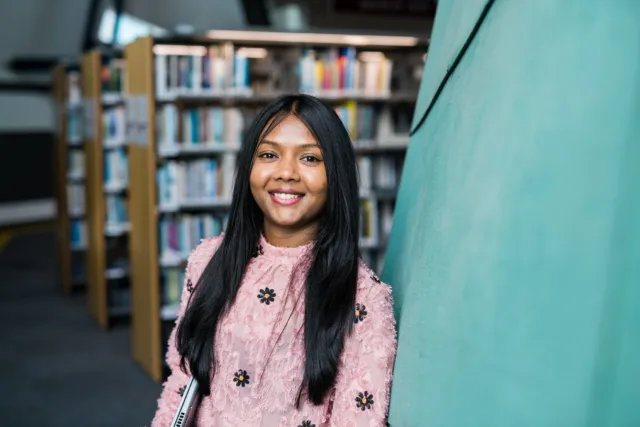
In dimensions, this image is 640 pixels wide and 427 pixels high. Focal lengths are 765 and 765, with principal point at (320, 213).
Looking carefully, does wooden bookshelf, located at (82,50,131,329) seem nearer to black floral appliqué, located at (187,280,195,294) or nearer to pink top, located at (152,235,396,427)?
black floral appliqué, located at (187,280,195,294)

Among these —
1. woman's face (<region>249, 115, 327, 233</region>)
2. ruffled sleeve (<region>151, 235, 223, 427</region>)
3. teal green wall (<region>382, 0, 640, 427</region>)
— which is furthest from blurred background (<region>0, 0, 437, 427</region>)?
teal green wall (<region>382, 0, 640, 427</region>)

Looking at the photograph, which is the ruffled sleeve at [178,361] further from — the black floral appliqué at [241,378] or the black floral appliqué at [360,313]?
the black floral appliqué at [360,313]

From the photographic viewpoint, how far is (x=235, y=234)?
1.60 meters

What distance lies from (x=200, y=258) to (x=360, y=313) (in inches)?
17.5

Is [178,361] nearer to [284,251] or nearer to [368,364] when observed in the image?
[284,251]

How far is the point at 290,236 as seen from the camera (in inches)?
61.3

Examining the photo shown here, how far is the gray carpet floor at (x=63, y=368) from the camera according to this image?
4.37 m

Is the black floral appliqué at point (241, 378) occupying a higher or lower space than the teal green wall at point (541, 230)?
lower

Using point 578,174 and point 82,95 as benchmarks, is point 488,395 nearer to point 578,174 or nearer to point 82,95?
point 578,174

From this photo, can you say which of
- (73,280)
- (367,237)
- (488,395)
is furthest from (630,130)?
(73,280)

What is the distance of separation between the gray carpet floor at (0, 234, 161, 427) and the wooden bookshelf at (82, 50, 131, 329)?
242 mm

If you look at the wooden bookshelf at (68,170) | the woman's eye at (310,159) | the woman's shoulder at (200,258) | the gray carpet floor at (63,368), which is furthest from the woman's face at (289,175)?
the wooden bookshelf at (68,170)

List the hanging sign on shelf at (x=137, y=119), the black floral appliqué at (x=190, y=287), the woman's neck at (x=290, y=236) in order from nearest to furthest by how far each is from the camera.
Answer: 1. the woman's neck at (x=290, y=236)
2. the black floral appliqué at (x=190, y=287)
3. the hanging sign on shelf at (x=137, y=119)

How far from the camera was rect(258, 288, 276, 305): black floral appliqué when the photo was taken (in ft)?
4.94
